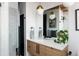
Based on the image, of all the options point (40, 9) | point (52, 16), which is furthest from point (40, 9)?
point (52, 16)

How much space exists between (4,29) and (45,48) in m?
0.56

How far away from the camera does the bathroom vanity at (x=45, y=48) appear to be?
1.99 metres

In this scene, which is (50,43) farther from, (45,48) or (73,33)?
(73,33)

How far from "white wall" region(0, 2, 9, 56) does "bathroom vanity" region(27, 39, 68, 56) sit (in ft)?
0.90

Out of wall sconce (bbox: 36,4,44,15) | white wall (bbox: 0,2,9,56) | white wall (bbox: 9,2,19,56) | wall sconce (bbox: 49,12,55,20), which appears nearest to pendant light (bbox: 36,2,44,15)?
wall sconce (bbox: 36,4,44,15)

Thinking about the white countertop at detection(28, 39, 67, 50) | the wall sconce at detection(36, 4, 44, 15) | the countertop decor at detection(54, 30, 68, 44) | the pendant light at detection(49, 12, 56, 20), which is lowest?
the white countertop at detection(28, 39, 67, 50)

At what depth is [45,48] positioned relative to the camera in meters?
2.03

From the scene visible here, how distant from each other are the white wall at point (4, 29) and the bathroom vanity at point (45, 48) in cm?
27

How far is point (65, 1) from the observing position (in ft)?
6.65

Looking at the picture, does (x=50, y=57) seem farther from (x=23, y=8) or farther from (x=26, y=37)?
(x=23, y=8)

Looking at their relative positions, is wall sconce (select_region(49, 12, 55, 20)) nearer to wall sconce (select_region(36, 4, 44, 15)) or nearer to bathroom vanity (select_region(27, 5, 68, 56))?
A: bathroom vanity (select_region(27, 5, 68, 56))

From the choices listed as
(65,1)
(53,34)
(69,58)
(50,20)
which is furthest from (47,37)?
(65,1)

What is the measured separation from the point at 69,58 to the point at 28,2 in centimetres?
85

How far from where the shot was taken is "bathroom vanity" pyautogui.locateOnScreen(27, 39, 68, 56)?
199cm
